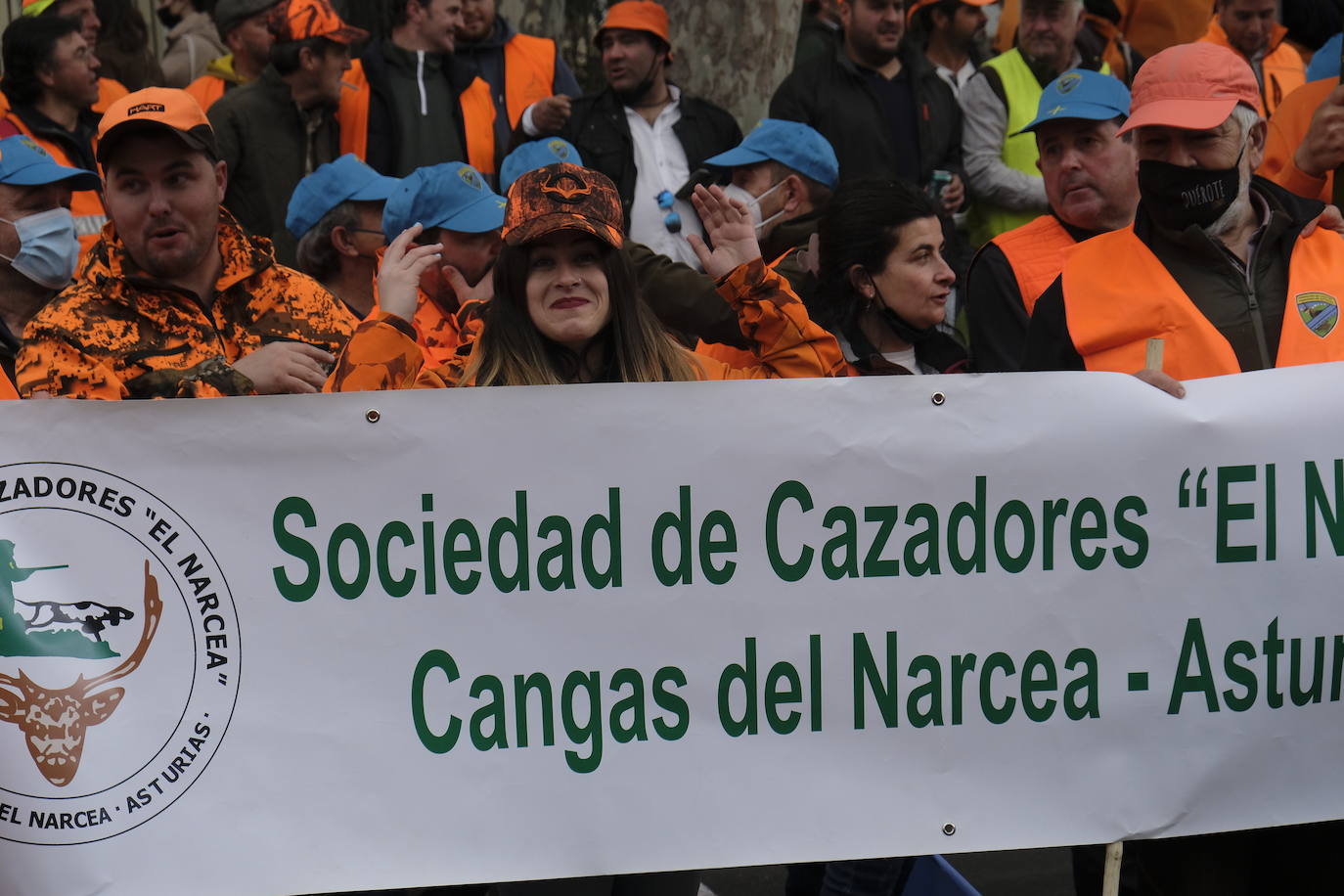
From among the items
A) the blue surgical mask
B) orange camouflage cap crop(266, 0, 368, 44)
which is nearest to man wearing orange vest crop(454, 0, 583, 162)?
orange camouflage cap crop(266, 0, 368, 44)

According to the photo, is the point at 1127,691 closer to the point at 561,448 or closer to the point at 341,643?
the point at 561,448

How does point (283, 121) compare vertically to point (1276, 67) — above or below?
below

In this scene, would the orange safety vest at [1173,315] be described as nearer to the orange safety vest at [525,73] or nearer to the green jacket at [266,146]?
Answer: the green jacket at [266,146]

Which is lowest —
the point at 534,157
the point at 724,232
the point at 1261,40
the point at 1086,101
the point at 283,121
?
the point at 724,232

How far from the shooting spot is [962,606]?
3.44 m

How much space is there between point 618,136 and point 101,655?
4674 mm

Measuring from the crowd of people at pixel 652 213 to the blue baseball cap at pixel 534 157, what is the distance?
0.04 meters

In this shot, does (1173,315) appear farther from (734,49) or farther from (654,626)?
(734,49)

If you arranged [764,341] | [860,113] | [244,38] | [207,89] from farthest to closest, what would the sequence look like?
1. [207,89]
2. [244,38]
3. [860,113]
4. [764,341]

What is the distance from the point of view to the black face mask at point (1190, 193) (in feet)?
12.4

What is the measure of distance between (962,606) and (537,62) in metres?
5.20

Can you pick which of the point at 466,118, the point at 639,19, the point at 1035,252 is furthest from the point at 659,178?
the point at 1035,252

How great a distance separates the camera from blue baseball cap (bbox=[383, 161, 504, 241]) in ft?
17.7

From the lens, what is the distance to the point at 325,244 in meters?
6.05
